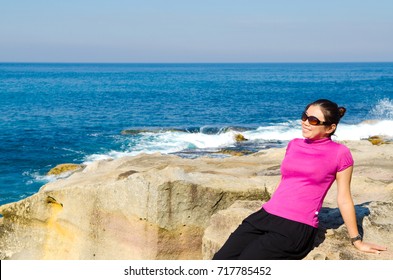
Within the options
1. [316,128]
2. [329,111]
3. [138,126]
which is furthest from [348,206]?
[138,126]

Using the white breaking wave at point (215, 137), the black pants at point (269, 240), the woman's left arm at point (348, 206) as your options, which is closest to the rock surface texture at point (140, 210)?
the woman's left arm at point (348, 206)

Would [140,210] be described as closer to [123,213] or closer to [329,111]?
[123,213]

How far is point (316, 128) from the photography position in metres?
5.20

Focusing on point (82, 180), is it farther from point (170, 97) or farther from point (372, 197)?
point (170, 97)

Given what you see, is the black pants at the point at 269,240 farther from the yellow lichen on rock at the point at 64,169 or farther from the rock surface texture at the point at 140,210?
the yellow lichen on rock at the point at 64,169

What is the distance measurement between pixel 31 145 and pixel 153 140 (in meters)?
7.93

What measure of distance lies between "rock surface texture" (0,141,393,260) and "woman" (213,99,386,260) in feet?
4.54

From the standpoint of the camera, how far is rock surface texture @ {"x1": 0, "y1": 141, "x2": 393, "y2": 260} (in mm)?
8180

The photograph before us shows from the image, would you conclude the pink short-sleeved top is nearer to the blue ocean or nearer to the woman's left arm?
the woman's left arm

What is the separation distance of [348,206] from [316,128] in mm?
892

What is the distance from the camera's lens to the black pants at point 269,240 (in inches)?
197
